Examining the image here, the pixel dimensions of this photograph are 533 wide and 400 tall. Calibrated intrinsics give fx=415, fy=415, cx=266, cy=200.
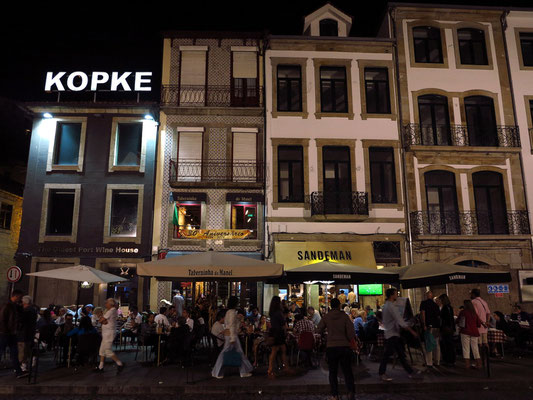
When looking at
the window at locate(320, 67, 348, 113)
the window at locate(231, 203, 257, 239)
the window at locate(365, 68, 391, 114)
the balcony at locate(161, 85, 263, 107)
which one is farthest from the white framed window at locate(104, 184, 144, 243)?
the window at locate(365, 68, 391, 114)

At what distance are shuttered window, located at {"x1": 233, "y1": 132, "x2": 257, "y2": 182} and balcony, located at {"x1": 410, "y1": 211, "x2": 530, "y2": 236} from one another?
702cm

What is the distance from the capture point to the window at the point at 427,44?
19234 mm

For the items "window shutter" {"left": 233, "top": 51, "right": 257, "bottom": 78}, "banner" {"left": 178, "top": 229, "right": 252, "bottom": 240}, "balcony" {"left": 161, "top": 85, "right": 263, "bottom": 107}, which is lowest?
"banner" {"left": 178, "top": 229, "right": 252, "bottom": 240}

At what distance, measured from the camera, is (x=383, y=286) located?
17.4 metres

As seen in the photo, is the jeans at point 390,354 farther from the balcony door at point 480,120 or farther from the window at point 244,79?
the balcony door at point 480,120

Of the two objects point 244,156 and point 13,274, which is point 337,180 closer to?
point 244,156

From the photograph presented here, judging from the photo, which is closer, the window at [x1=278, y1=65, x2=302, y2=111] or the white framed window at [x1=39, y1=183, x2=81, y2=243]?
the white framed window at [x1=39, y1=183, x2=81, y2=243]

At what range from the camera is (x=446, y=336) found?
409 inches

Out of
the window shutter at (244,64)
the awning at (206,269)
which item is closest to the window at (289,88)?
the window shutter at (244,64)

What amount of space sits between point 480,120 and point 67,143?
738 inches

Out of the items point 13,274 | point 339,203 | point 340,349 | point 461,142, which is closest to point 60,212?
point 13,274

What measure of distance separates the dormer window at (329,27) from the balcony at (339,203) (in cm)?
799

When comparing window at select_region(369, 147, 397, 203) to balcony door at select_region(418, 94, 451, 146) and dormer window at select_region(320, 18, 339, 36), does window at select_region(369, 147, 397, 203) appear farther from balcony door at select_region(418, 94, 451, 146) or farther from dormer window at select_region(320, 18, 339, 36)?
dormer window at select_region(320, 18, 339, 36)

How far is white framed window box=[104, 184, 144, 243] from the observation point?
17734mm
